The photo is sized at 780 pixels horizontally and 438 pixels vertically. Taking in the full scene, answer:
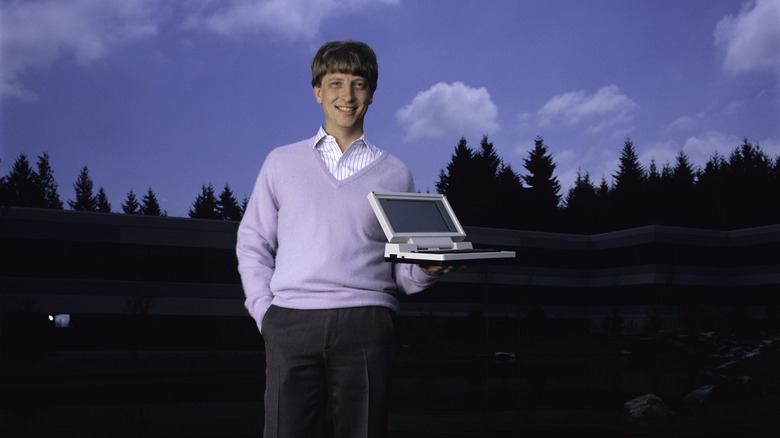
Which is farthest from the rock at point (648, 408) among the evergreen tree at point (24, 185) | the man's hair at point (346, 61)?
the evergreen tree at point (24, 185)

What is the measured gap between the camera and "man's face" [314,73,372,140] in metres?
3.65

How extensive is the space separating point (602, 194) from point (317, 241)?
242ft

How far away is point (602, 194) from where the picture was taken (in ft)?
242

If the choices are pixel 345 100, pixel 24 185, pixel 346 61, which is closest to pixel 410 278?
pixel 345 100

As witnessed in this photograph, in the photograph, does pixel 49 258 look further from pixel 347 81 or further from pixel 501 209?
pixel 501 209

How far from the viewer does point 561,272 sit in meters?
49.4

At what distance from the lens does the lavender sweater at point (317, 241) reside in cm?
339

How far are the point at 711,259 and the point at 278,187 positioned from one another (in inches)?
2084

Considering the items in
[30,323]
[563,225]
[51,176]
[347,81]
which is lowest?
[30,323]

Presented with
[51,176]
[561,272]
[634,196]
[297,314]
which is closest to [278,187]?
[297,314]

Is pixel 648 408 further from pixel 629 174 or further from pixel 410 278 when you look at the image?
pixel 629 174

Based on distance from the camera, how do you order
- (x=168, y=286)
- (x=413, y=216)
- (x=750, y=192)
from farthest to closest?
(x=750, y=192), (x=168, y=286), (x=413, y=216)

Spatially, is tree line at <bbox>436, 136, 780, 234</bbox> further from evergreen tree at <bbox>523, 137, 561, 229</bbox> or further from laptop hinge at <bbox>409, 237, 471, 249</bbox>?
laptop hinge at <bbox>409, 237, 471, 249</bbox>

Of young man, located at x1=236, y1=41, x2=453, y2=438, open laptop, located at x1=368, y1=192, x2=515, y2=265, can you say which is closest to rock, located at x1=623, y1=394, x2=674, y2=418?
young man, located at x1=236, y1=41, x2=453, y2=438
